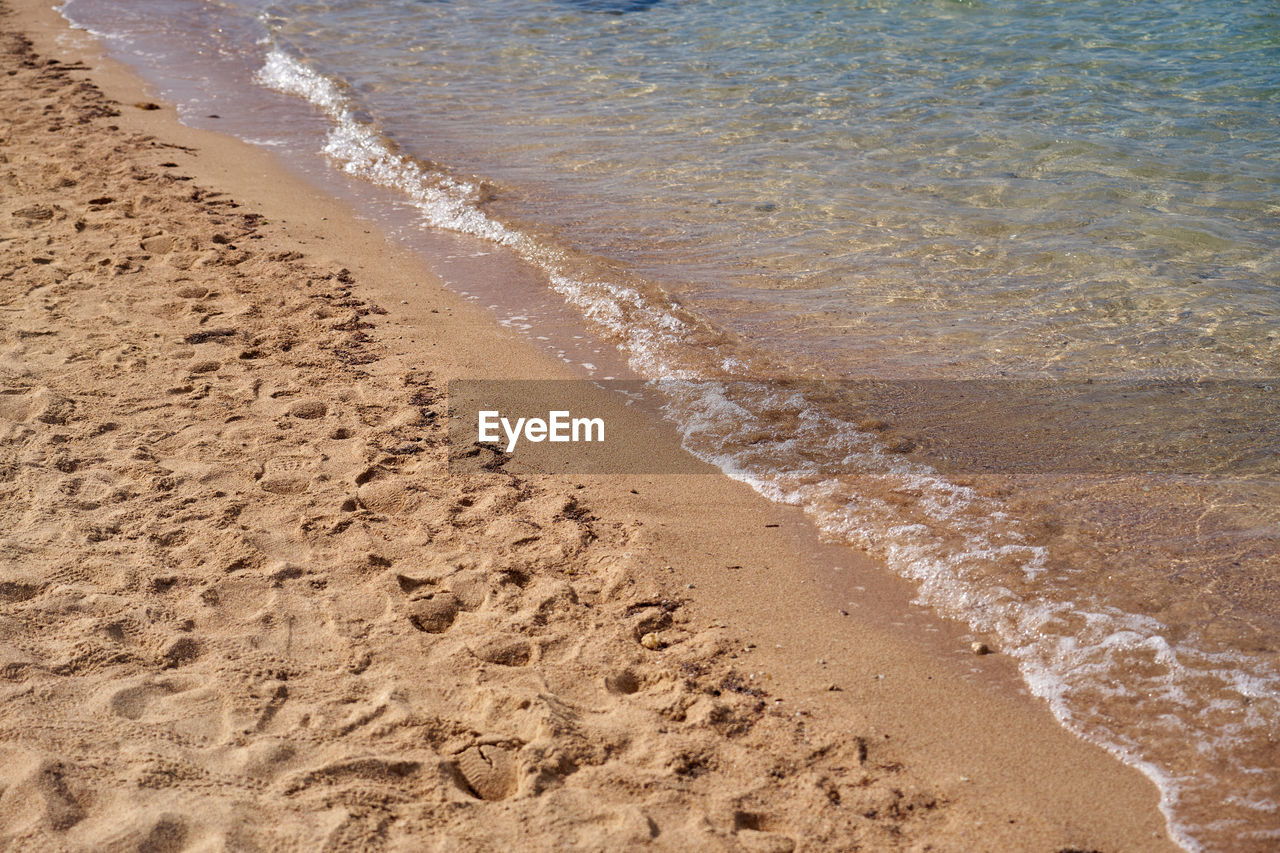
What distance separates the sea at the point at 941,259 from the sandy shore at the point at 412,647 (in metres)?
0.36

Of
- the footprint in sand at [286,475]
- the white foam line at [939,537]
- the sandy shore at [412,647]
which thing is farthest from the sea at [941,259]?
the footprint in sand at [286,475]

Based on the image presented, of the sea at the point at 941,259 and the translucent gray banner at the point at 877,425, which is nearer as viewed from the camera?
the sea at the point at 941,259

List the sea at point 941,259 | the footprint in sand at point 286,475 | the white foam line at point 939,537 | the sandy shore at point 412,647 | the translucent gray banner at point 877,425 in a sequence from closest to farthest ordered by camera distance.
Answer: the sandy shore at point 412,647 < the white foam line at point 939,537 < the sea at point 941,259 < the footprint in sand at point 286,475 < the translucent gray banner at point 877,425

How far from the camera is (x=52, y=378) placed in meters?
4.04

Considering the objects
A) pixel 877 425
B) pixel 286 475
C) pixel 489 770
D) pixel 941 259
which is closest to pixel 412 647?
pixel 489 770

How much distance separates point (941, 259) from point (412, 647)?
3.94 metres

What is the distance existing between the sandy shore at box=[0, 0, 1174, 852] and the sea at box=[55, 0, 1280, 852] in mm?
359

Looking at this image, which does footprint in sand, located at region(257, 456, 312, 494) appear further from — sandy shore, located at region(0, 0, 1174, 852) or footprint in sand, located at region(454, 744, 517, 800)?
footprint in sand, located at region(454, 744, 517, 800)

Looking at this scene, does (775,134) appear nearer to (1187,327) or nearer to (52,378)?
(1187,327)

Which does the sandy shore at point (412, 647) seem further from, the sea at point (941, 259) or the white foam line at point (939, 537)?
the sea at point (941, 259)

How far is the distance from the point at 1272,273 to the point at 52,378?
20.1 ft

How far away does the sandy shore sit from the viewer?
7.56 feet

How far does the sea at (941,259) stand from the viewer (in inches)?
123

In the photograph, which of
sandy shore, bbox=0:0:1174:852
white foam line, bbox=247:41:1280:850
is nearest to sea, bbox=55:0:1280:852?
white foam line, bbox=247:41:1280:850
